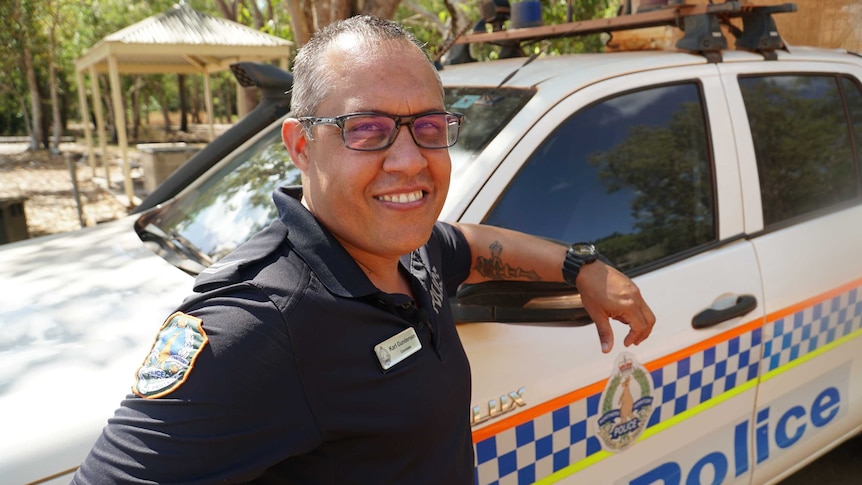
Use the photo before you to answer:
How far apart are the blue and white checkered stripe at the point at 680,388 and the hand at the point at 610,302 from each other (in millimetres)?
246

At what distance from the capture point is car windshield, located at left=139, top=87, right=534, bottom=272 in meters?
1.92

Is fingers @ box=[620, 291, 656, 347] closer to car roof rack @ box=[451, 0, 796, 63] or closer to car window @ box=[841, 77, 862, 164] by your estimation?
car roof rack @ box=[451, 0, 796, 63]

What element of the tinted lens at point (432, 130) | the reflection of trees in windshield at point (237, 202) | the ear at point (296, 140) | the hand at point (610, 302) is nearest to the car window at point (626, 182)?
the hand at point (610, 302)

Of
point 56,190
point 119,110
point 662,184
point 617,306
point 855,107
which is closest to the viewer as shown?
point 617,306

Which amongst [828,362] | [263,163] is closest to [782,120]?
[828,362]

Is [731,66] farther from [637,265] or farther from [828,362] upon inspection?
[828,362]

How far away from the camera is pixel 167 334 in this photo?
1.01m

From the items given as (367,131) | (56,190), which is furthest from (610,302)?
(56,190)

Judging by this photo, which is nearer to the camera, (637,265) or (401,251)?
(401,251)

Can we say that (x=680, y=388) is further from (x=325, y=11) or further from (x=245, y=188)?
(x=325, y=11)

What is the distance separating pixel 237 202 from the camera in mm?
2271

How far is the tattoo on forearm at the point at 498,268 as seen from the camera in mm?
1681

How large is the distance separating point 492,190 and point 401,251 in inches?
23.3

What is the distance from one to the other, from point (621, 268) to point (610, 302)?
0.33 m
